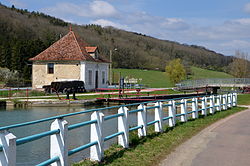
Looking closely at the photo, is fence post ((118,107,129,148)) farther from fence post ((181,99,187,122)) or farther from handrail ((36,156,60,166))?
fence post ((181,99,187,122))

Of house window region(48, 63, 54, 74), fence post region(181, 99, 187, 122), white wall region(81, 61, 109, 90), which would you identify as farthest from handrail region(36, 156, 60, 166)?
house window region(48, 63, 54, 74)

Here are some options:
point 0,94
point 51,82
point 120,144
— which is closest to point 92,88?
point 51,82

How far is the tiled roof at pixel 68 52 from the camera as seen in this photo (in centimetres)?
3922

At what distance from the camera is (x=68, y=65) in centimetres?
3925

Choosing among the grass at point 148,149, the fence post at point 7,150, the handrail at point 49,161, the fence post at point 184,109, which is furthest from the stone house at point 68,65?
the fence post at point 7,150

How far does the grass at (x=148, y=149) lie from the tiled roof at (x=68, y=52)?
27824 millimetres

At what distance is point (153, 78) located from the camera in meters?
85.4

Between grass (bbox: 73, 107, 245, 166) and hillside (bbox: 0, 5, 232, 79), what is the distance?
130 ft

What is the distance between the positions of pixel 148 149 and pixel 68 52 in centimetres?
3262

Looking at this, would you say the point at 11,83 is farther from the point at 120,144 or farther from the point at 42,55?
the point at 120,144

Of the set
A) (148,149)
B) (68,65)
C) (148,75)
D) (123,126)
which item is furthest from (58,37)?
(148,149)

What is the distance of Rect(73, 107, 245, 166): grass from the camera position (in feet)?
24.5

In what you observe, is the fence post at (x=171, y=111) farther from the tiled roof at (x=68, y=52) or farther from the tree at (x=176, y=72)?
the tree at (x=176, y=72)

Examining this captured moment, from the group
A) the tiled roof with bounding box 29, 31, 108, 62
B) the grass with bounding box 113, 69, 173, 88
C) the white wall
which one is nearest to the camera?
the white wall
